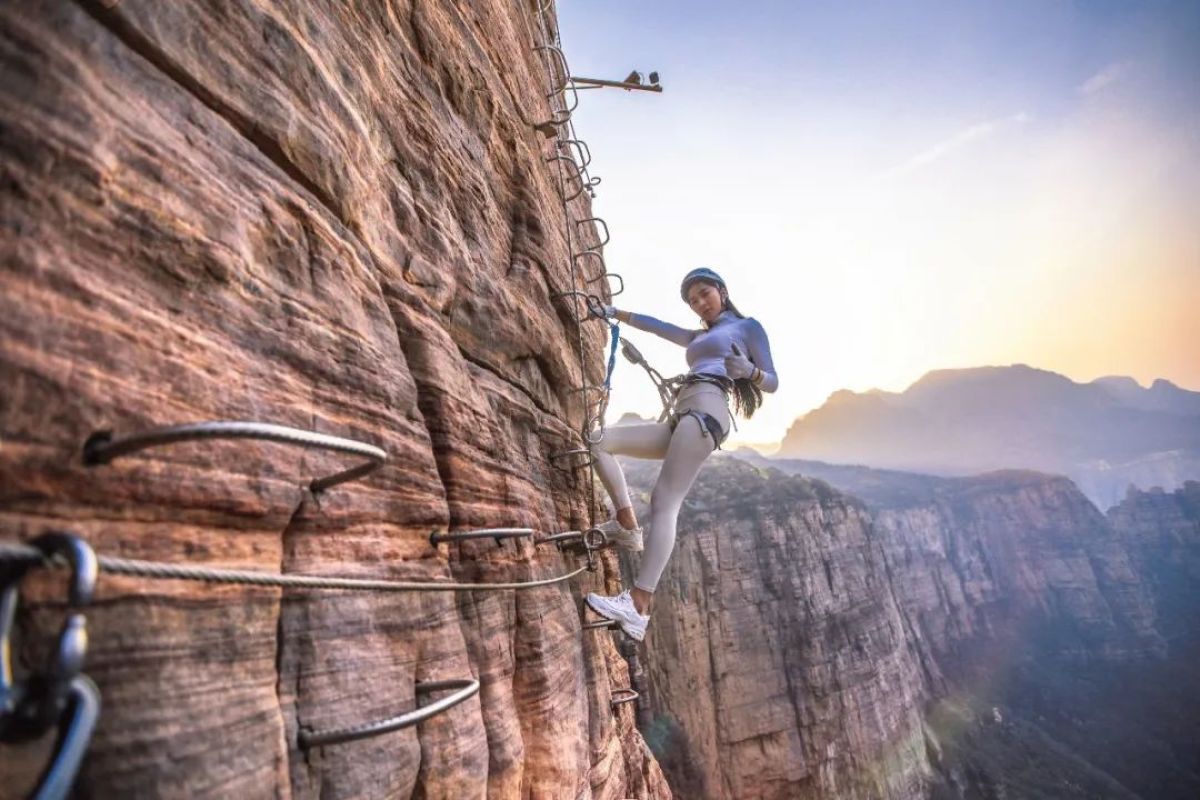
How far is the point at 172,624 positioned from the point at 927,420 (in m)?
182

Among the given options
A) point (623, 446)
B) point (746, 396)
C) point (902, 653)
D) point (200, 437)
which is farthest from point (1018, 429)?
point (200, 437)

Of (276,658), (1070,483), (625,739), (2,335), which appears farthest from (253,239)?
(1070,483)

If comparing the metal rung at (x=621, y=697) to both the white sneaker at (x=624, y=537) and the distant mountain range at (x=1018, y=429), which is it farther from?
the distant mountain range at (x=1018, y=429)

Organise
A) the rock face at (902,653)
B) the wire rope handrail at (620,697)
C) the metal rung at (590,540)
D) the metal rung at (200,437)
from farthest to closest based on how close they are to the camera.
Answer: the rock face at (902,653) → the wire rope handrail at (620,697) → the metal rung at (590,540) → the metal rung at (200,437)

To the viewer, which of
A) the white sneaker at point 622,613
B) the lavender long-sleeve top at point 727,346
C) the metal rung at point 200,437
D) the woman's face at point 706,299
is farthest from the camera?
the woman's face at point 706,299

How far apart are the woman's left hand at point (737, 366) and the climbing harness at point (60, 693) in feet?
14.5

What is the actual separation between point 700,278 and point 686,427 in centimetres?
179

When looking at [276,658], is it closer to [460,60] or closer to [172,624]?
[172,624]

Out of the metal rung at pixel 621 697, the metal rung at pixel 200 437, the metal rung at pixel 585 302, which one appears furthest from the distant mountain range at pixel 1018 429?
the metal rung at pixel 200 437

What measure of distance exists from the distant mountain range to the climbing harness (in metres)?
155

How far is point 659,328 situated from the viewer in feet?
18.7

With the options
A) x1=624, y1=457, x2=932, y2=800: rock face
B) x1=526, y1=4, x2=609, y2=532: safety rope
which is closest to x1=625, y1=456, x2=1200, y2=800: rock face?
x1=624, y1=457, x2=932, y2=800: rock face

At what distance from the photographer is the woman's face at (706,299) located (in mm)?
5551

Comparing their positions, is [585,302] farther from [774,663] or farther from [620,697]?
[774,663]
